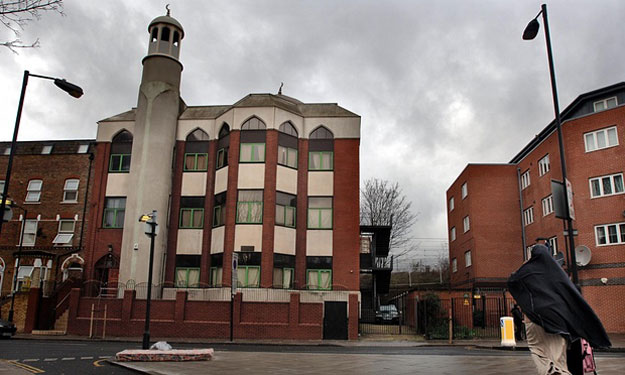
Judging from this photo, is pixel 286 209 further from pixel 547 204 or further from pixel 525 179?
pixel 525 179

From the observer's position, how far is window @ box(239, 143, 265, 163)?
96.1 ft

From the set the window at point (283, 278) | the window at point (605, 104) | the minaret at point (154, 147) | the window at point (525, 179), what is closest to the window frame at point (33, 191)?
the minaret at point (154, 147)

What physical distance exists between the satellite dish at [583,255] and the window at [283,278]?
52.1 feet

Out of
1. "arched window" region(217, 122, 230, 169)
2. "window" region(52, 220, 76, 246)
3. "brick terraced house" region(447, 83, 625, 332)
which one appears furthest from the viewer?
"window" region(52, 220, 76, 246)

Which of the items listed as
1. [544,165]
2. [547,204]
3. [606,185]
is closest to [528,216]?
[547,204]

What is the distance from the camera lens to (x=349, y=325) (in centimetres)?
2464

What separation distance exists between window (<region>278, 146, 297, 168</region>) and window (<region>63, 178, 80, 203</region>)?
549 inches

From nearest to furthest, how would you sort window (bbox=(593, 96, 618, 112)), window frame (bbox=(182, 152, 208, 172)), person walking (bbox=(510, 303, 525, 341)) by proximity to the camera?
person walking (bbox=(510, 303, 525, 341)) < window frame (bbox=(182, 152, 208, 172)) < window (bbox=(593, 96, 618, 112))

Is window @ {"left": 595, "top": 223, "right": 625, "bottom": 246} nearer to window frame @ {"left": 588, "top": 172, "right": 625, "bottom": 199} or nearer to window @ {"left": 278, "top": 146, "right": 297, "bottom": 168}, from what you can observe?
window frame @ {"left": 588, "top": 172, "right": 625, "bottom": 199}

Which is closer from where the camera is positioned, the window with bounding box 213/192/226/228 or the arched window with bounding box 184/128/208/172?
the window with bounding box 213/192/226/228

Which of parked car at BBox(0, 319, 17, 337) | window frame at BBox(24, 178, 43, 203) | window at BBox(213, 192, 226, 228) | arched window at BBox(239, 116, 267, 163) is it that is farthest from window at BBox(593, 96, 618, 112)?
window frame at BBox(24, 178, 43, 203)

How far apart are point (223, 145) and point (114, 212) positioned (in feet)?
25.5

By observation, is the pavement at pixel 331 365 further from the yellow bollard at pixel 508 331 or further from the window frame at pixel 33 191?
the window frame at pixel 33 191

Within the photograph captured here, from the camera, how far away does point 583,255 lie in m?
28.4
